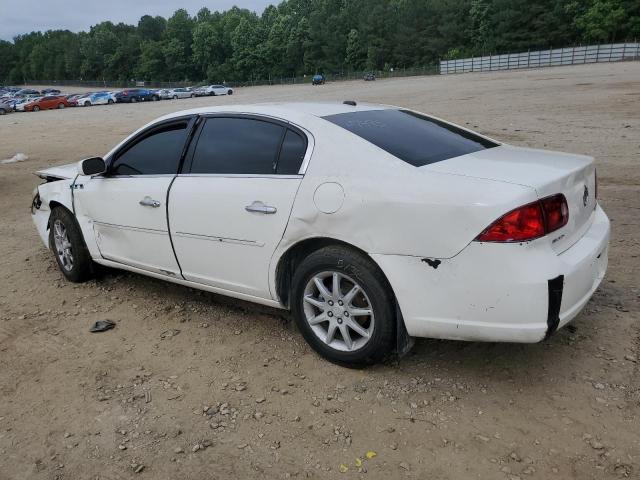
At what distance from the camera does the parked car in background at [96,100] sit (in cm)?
5701

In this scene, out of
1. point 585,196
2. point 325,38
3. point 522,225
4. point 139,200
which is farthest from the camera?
point 325,38

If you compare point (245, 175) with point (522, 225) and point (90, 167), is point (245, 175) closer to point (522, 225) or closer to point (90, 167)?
point (90, 167)

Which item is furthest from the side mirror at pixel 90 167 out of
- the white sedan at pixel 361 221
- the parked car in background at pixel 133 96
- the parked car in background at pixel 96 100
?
the parked car in background at pixel 133 96

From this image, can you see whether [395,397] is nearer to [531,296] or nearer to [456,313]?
[456,313]

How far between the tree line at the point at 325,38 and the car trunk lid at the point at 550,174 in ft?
280

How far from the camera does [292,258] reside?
11.8ft

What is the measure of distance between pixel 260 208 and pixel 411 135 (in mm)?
1075

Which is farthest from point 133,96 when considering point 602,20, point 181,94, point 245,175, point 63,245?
point 245,175

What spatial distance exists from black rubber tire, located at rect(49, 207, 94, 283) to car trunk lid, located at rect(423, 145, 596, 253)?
11.0 ft

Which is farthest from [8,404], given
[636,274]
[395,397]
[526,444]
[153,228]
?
[636,274]

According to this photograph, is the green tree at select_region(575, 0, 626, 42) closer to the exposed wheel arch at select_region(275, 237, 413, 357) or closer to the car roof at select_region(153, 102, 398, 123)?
the car roof at select_region(153, 102, 398, 123)

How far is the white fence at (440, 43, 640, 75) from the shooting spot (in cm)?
6538

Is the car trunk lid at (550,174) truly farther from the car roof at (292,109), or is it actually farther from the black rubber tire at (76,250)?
the black rubber tire at (76,250)

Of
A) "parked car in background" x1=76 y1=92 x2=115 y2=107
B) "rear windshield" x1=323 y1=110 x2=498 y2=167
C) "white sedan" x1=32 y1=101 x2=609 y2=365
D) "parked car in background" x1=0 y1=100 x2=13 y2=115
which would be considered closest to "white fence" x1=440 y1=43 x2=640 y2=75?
"parked car in background" x1=76 y1=92 x2=115 y2=107
